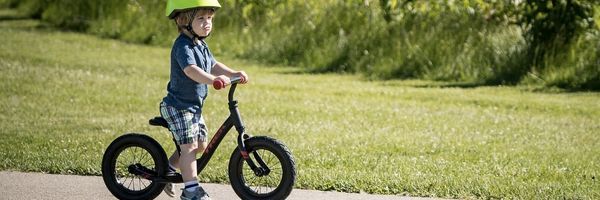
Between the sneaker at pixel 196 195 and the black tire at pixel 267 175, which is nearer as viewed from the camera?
the black tire at pixel 267 175

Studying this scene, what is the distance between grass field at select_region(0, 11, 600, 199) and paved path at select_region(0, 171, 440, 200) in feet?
0.97

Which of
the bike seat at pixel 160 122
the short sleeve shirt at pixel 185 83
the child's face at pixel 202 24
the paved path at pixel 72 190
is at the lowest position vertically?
the paved path at pixel 72 190

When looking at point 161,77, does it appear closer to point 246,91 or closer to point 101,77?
point 101,77

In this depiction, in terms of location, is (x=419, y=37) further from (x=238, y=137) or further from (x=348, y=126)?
(x=238, y=137)

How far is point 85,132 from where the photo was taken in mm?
10156

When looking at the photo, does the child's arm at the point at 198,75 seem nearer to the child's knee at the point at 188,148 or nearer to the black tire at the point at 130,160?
the child's knee at the point at 188,148

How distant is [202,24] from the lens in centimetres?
634

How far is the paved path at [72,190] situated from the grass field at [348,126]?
29cm

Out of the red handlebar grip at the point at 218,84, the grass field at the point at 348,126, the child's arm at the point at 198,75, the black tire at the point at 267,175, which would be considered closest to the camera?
the red handlebar grip at the point at 218,84

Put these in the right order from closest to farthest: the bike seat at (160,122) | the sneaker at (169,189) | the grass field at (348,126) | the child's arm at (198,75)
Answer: the child's arm at (198,75)
the bike seat at (160,122)
the sneaker at (169,189)
the grass field at (348,126)

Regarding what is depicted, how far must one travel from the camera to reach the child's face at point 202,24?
6332mm

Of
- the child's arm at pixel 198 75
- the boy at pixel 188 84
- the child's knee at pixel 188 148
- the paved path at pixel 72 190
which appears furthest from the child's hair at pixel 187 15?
the paved path at pixel 72 190

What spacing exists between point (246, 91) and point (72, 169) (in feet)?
20.5

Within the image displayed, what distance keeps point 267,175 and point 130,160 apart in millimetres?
979
